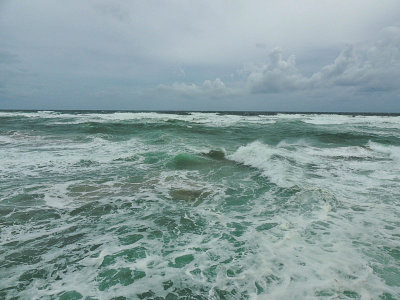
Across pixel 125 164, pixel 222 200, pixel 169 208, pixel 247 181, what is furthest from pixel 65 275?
pixel 125 164

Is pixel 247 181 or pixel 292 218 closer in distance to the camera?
pixel 292 218

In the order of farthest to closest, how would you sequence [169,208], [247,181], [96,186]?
[247,181] < [96,186] < [169,208]

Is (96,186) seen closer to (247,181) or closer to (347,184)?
(247,181)

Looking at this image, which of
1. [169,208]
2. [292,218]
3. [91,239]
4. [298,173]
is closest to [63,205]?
[91,239]

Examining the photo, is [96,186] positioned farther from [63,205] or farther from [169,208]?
[169,208]

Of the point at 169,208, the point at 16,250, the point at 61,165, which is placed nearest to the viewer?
the point at 16,250

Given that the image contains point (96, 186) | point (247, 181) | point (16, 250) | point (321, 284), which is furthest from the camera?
point (247, 181)

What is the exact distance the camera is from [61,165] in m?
10.5

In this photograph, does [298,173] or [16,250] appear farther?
[298,173]

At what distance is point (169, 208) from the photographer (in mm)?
6406

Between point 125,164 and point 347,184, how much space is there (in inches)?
307

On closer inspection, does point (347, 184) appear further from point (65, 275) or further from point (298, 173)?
point (65, 275)

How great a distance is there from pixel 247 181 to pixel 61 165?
6991mm

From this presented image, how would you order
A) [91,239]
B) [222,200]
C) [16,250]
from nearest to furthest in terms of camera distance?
[16,250] < [91,239] < [222,200]
